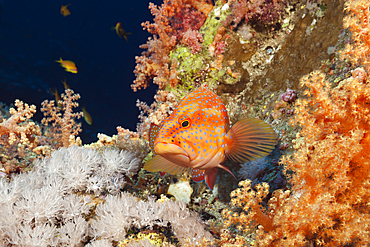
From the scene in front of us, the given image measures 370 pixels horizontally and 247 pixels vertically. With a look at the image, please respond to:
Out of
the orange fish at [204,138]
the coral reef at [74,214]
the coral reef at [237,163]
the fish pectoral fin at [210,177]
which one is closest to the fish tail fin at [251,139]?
the orange fish at [204,138]

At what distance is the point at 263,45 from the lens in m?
4.03

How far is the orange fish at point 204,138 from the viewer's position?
1.92 metres

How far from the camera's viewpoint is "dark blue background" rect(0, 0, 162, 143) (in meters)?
22.1

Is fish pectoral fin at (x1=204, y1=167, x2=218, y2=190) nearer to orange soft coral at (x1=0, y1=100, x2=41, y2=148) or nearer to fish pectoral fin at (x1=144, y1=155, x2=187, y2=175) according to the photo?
fish pectoral fin at (x1=144, y1=155, x2=187, y2=175)

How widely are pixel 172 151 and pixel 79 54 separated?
30.8m

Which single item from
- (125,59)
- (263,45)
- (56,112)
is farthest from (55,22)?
(263,45)

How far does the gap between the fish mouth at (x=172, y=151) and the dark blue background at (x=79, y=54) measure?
23650 millimetres

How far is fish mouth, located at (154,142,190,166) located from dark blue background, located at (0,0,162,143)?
23.7 meters

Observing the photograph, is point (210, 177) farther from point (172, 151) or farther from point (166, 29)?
point (166, 29)

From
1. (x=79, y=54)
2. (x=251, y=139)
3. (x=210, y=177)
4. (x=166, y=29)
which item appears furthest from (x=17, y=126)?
(x=79, y=54)

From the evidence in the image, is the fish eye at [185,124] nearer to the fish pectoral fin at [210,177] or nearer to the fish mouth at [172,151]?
the fish mouth at [172,151]

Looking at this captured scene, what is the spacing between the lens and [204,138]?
2080 mm

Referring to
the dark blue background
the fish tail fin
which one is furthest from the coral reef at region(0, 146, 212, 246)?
the dark blue background

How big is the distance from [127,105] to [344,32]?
29.0m
